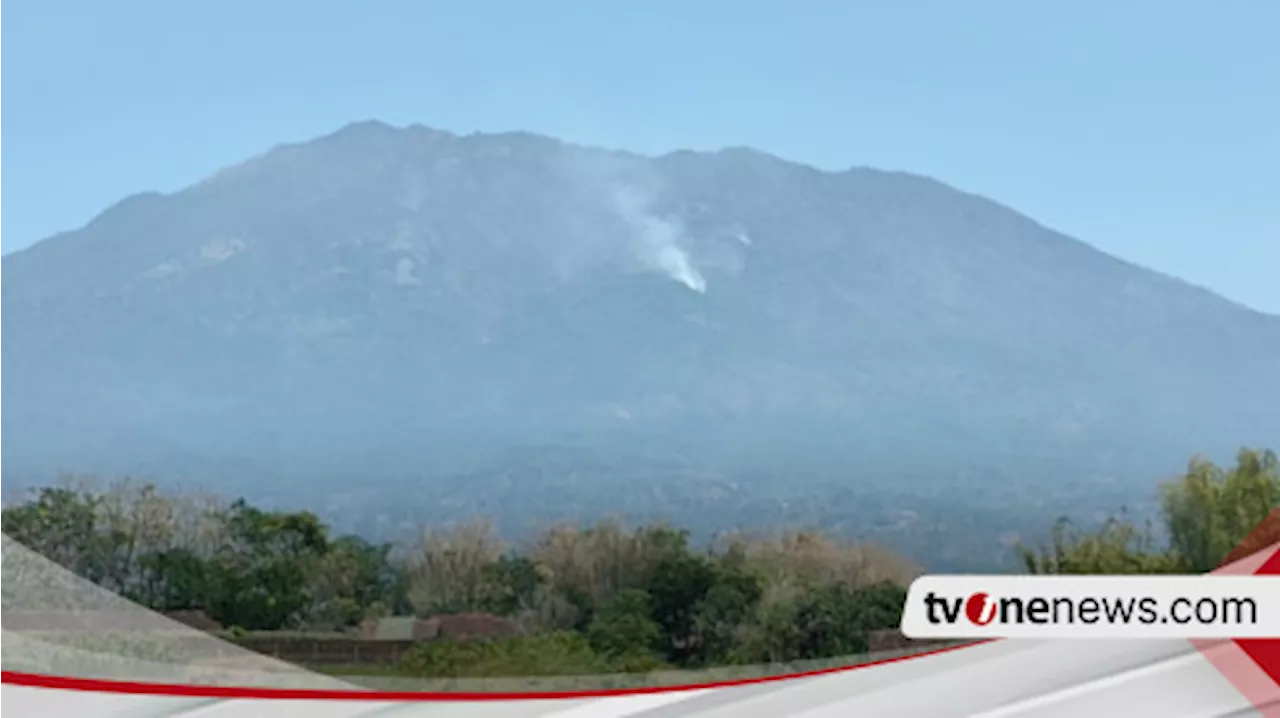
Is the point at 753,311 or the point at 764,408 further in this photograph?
the point at 753,311

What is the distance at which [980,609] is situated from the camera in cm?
130

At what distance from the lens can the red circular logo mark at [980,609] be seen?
129cm

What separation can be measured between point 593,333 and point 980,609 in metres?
2.59

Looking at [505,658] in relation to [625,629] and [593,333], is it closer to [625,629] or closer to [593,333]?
[625,629]

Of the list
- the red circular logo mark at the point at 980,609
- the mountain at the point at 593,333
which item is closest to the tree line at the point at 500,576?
the mountain at the point at 593,333

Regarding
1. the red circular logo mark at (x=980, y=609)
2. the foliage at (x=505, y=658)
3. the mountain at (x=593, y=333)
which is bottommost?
the foliage at (x=505, y=658)

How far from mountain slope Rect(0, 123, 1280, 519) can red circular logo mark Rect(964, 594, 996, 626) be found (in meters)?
1.46

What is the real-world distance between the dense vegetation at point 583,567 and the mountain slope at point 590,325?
1.60 ft

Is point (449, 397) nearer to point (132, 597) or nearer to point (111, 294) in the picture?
point (111, 294)

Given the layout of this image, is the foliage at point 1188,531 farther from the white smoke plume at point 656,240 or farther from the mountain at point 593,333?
the white smoke plume at point 656,240

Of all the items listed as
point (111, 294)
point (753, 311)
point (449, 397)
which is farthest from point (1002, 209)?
point (111, 294)

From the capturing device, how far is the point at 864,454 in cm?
297

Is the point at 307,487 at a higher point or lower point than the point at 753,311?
lower

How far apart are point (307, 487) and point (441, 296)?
1340mm
